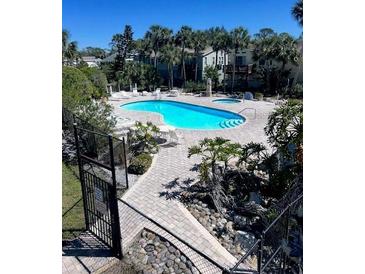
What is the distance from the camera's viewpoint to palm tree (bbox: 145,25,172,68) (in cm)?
3969

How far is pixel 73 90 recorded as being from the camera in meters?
15.0

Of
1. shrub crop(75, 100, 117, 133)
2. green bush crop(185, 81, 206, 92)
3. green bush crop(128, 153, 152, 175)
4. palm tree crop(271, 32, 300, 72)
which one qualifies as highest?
palm tree crop(271, 32, 300, 72)

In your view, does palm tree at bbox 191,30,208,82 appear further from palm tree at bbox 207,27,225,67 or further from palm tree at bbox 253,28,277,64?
palm tree at bbox 253,28,277,64

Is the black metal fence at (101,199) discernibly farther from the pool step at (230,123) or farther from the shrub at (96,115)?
the pool step at (230,123)

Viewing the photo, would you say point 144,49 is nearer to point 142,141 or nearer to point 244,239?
→ point 142,141

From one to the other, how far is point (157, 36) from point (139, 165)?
31.6 m

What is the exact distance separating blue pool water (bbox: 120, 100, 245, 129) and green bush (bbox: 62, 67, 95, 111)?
25.1 feet

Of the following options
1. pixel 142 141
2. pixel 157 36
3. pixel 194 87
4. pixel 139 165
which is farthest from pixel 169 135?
pixel 157 36

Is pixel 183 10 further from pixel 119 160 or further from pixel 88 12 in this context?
pixel 119 160

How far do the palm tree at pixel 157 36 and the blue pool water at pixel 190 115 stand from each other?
11.4m

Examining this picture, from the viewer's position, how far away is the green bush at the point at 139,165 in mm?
11570

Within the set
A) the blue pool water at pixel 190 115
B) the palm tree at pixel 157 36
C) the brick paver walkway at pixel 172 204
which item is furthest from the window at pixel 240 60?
the brick paver walkway at pixel 172 204

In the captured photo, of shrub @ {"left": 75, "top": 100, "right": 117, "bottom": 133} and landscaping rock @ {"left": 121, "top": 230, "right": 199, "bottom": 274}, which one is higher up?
shrub @ {"left": 75, "top": 100, "right": 117, "bottom": 133}

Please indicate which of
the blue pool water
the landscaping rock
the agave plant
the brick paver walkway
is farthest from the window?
the landscaping rock
